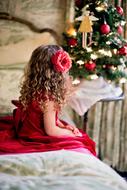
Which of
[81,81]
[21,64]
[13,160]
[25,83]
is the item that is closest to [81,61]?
[81,81]

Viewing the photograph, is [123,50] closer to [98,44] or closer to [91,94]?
[98,44]

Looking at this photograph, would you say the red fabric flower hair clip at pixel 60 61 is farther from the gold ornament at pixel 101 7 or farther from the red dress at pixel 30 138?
the gold ornament at pixel 101 7

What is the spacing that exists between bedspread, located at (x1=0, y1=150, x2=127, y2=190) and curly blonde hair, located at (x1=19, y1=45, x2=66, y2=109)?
604 mm

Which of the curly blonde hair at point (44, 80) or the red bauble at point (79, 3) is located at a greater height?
the red bauble at point (79, 3)

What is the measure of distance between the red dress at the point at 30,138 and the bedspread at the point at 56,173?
1.16 feet

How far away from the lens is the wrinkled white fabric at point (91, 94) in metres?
3.40

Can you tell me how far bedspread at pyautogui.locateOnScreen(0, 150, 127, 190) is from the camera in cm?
145

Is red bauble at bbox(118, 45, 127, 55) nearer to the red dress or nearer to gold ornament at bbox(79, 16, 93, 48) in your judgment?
gold ornament at bbox(79, 16, 93, 48)

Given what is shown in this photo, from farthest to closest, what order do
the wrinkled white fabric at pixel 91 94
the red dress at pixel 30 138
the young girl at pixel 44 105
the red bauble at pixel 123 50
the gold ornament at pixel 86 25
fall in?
the wrinkled white fabric at pixel 91 94 < the red bauble at pixel 123 50 < the gold ornament at pixel 86 25 < the young girl at pixel 44 105 < the red dress at pixel 30 138

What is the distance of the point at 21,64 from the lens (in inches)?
138

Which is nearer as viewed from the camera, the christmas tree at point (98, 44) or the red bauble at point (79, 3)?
the christmas tree at point (98, 44)

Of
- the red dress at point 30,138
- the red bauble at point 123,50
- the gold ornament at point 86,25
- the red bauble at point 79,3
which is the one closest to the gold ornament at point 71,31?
the gold ornament at point 86,25

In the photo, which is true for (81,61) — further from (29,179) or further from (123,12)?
(29,179)

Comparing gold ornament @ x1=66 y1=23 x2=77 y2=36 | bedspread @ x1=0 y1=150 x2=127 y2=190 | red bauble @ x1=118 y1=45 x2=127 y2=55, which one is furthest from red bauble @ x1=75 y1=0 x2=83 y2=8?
bedspread @ x1=0 y1=150 x2=127 y2=190
